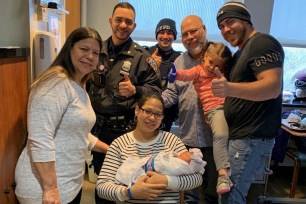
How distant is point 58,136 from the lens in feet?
3.92

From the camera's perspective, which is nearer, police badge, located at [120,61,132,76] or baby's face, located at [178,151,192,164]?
baby's face, located at [178,151,192,164]

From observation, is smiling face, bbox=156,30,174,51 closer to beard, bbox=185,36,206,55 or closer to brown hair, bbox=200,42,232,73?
beard, bbox=185,36,206,55

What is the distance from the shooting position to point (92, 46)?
1.30m

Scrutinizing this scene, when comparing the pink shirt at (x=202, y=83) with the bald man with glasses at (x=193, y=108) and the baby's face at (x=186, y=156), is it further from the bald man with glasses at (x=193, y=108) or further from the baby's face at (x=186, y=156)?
the baby's face at (x=186, y=156)

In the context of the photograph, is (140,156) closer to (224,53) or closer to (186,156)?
(186,156)

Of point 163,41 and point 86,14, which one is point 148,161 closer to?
Result: point 163,41

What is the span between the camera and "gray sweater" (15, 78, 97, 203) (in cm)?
110

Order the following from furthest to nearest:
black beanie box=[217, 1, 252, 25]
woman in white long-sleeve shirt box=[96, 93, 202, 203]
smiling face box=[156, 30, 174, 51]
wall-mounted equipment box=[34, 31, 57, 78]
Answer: smiling face box=[156, 30, 174, 51], wall-mounted equipment box=[34, 31, 57, 78], black beanie box=[217, 1, 252, 25], woman in white long-sleeve shirt box=[96, 93, 202, 203]

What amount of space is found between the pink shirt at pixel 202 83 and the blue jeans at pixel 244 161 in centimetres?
31

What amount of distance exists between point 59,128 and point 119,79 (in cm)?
68

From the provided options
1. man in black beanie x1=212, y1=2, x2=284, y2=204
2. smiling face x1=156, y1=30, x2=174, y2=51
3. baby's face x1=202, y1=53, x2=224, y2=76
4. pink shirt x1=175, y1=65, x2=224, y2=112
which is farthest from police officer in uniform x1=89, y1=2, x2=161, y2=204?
smiling face x1=156, y1=30, x2=174, y2=51

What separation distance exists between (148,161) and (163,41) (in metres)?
1.39

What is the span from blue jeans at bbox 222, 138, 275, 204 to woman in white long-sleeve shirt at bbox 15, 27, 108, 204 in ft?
2.60

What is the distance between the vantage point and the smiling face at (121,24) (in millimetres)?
1850
